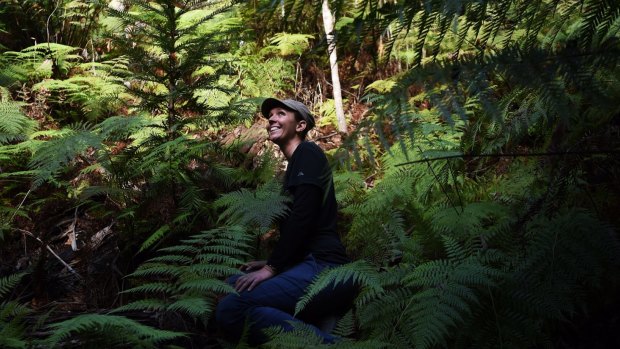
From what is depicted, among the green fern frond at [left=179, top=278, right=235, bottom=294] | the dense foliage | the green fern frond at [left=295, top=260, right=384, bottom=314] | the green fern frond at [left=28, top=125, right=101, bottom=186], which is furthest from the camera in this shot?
the green fern frond at [left=28, top=125, right=101, bottom=186]

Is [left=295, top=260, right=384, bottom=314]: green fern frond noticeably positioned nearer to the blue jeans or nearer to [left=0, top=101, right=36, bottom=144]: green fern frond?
the blue jeans

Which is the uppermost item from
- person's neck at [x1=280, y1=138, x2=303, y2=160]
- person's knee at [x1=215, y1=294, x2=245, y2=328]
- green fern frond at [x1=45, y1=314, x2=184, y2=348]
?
person's neck at [x1=280, y1=138, x2=303, y2=160]

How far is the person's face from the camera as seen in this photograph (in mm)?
3330

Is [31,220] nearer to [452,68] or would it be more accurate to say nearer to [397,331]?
[397,331]

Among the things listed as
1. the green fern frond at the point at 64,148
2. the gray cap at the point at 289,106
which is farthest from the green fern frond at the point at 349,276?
the green fern frond at the point at 64,148

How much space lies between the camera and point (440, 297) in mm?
1854

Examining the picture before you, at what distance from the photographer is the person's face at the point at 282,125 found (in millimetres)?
3330

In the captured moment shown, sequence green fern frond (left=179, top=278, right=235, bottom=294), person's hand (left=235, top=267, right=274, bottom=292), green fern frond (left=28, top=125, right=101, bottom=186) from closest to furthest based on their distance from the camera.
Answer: green fern frond (left=179, top=278, right=235, bottom=294) < person's hand (left=235, top=267, right=274, bottom=292) < green fern frond (left=28, top=125, right=101, bottom=186)

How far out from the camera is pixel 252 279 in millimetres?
2783

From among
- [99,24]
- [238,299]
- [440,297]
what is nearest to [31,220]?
[238,299]

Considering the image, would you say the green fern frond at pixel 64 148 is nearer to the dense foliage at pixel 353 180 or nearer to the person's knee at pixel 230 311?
the dense foliage at pixel 353 180

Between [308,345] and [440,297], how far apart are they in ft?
1.85

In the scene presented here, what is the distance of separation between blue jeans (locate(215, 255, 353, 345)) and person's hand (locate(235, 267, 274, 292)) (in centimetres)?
4

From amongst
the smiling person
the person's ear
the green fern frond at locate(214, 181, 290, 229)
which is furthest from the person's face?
the green fern frond at locate(214, 181, 290, 229)
